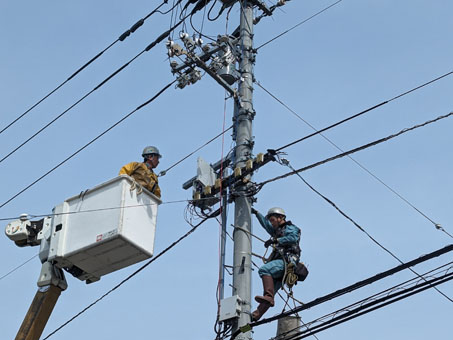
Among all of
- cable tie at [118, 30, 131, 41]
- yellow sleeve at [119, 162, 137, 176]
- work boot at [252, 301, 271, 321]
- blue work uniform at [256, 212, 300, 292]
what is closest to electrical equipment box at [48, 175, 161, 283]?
yellow sleeve at [119, 162, 137, 176]

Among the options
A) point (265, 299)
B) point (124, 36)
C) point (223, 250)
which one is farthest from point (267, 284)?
point (124, 36)

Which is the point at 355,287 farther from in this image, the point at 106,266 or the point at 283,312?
the point at 106,266

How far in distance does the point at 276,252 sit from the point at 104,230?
7.84 ft

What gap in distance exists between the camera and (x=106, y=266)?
36.3 feet

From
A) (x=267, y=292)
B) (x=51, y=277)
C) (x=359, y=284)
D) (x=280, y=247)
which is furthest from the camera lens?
(x=280, y=247)

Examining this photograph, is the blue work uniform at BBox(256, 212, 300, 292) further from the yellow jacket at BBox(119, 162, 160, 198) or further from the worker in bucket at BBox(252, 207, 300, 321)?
the yellow jacket at BBox(119, 162, 160, 198)

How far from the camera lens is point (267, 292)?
1127cm

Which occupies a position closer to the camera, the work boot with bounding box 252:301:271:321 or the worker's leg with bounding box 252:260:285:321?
the work boot with bounding box 252:301:271:321

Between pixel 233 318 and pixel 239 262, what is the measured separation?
2.65ft

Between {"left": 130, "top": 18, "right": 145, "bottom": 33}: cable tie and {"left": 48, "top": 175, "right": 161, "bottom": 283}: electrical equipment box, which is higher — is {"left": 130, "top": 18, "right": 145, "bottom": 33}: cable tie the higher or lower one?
the higher one

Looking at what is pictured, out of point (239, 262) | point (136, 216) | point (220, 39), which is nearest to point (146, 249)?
point (136, 216)

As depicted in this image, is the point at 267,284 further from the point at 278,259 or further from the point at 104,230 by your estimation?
the point at 104,230

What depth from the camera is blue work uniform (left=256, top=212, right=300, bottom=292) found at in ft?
37.8

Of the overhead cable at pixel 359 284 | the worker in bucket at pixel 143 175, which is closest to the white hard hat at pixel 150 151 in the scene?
the worker in bucket at pixel 143 175
